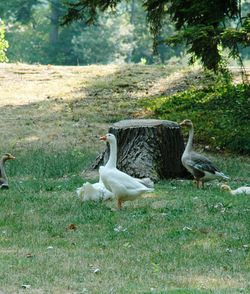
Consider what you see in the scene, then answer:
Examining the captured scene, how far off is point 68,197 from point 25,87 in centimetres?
1370

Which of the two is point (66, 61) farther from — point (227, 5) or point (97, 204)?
point (97, 204)

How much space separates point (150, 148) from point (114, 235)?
17.6ft

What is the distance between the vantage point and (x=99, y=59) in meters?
58.8

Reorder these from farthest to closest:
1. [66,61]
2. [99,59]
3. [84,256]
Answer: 1. [99,59]
2. [66,61]
3. [84,256]

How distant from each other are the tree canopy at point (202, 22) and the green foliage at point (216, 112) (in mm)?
1900

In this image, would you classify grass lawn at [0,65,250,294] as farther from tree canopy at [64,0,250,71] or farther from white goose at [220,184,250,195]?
tree canopy at [64,0,250,71]

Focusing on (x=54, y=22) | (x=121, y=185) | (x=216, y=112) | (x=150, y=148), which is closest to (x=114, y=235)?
(x=121, y=185)

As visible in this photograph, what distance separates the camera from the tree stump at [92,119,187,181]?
14516 millimetres

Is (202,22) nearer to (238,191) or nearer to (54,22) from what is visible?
(238,191)

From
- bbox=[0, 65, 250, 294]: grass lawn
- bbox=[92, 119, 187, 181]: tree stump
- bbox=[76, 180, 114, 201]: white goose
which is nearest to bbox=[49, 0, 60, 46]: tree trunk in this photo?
bbox=[0, 65, 250, 294]: grass lawn

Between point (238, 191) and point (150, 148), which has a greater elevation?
point (150, 148)

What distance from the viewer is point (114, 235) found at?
31.0ft

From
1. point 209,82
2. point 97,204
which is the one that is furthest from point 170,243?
point 209,82

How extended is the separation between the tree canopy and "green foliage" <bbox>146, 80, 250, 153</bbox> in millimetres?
1900
